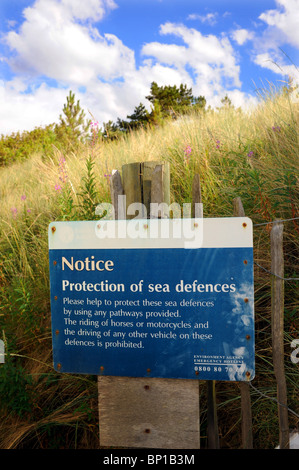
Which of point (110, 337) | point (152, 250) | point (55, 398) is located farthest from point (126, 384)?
point (55, 398)

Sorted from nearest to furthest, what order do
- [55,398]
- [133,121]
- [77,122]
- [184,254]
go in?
[184,254] → [55,398] → [77,122] → [133,121]

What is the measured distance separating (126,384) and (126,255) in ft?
2.51

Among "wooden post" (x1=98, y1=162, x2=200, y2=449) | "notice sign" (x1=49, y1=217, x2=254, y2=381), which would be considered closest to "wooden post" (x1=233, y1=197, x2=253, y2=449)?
"notice sign" (x1=49, y1=217, x2=254, y2=381)

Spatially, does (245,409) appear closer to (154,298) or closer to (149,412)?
(149,412)

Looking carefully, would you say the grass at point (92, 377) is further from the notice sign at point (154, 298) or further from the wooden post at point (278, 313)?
the notice sign at point (154, 298)

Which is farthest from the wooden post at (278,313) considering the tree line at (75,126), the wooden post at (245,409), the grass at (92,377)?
the tree line at (75,126)

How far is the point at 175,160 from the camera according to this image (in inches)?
209

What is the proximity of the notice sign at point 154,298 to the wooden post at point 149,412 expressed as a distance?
0.28 ft

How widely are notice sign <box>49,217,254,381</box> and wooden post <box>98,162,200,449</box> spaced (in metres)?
0.08

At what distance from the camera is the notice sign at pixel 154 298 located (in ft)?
7.00

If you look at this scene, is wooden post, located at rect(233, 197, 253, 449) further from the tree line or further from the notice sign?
the tree line

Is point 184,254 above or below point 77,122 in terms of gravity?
below
